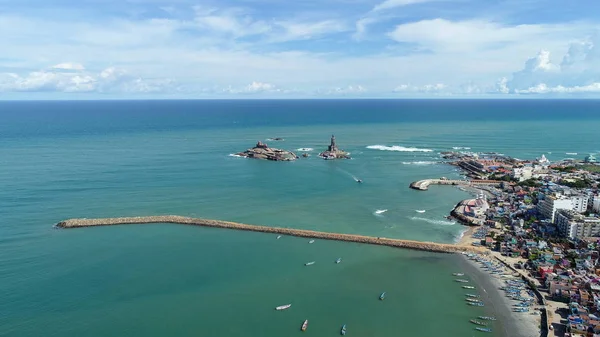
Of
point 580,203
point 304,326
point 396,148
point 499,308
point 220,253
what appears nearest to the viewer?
point 304,326

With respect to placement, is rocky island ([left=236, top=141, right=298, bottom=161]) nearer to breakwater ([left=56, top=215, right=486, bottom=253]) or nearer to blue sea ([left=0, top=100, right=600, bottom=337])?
blue sea ([left=0, top=100, right=600, bottom=337])

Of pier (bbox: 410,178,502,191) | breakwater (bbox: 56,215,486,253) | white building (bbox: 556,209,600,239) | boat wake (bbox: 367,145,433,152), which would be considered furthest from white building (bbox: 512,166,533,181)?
breakwater (bbox: 56,215,486,253)

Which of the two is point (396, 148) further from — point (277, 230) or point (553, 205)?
point (277, 230)

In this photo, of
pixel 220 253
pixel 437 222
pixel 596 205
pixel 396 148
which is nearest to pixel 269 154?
pixel 396 148

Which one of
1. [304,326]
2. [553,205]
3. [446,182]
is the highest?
[553,205]

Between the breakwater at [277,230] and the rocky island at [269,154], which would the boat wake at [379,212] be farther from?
the rocky island at [269,154]

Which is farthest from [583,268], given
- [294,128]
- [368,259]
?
[294,128]

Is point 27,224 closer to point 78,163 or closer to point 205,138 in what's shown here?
point 78,163

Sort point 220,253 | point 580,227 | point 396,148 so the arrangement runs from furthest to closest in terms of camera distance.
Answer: point 396,148 → point 580,227 → point 220,253
